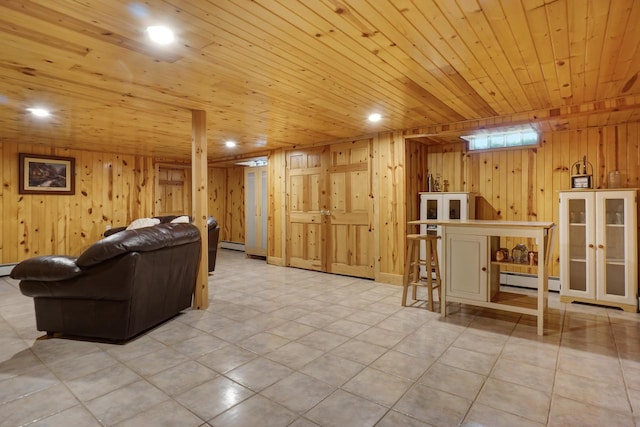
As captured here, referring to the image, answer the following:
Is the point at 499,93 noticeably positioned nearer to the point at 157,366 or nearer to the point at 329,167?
the point at 329,167

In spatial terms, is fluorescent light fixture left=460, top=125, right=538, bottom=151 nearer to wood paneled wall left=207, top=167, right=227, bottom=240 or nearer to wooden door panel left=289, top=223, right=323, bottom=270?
wooden door panel left=289, top=223, right=323, bottom=270

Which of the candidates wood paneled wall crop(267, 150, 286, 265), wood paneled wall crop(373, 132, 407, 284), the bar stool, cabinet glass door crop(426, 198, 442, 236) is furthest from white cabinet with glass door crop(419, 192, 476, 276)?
wood paneled wall crop(267, 150, 286, 265)

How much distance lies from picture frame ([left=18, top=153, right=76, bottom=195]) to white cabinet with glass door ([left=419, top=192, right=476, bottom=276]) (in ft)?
20.7

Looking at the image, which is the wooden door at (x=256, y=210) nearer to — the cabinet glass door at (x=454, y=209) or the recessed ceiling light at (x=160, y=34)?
the cabinet glass door at (x=454, y=209)

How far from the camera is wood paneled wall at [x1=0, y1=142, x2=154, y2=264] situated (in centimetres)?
583

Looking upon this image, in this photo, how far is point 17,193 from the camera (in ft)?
19.4

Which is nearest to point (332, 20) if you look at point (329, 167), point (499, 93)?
point (499, 93)

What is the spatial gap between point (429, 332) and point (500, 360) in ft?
2.19

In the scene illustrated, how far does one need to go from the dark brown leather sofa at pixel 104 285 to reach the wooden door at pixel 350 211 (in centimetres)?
305

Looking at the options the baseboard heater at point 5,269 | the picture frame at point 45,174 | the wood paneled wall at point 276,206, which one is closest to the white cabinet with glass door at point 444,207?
the wood paneled wall at point 276,206

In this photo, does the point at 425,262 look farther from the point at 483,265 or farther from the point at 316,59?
the point at 316,59

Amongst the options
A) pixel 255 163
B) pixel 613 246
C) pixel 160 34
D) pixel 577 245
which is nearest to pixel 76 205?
pixel 255 163

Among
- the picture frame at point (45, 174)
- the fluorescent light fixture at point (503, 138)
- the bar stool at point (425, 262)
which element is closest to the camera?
the bar stool at point (425, 262)

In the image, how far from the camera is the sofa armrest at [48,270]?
9.09 feet
